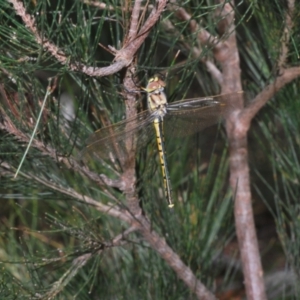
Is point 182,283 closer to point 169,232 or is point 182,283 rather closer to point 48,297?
point 169,232

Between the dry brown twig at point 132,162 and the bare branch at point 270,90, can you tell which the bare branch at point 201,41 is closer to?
the bare branch at point 270,90

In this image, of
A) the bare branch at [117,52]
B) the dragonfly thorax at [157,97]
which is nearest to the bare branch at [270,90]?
the dragonfly thorax at [157,97]

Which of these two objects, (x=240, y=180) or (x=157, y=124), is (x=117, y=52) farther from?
(x=240, y=180)

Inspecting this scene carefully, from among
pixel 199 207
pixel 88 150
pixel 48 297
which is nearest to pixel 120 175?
pixel 88 150

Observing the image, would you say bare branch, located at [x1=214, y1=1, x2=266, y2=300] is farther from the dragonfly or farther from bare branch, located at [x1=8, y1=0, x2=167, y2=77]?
bare branch, located at [x1=8, y1=0, x2=167, y2=77]

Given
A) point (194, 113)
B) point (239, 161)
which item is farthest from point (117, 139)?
point (239, 161)

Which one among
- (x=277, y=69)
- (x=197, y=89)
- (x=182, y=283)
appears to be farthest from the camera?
(x=197, y=89)

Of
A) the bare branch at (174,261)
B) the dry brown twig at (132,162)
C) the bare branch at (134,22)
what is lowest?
the bare branch at (174,261)
